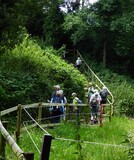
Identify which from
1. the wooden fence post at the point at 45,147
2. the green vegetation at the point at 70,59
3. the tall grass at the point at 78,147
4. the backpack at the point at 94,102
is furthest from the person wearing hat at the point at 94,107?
the wooden fence post at the point at 45,147

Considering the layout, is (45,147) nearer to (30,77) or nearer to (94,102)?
(94,102)

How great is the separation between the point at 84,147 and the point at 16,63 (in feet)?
34.3

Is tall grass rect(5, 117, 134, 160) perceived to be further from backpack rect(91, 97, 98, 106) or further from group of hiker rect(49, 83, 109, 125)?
backpack rect(91, 97, 98, 106)

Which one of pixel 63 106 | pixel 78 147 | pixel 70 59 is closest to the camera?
pixel 78 147

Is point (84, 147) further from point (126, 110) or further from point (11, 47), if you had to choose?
point (126, 110)

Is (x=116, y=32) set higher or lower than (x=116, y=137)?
higher

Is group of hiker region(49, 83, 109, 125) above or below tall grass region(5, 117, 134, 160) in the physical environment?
above

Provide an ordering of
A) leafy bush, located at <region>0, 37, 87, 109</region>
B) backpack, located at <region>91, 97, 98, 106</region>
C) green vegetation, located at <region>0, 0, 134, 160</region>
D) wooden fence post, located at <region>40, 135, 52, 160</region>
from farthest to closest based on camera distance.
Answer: backpack, located at <region>91, 97, 98, 106</region> → leafy bush, located at <region>0, 37, 87, 109</region> → green vegetation, located at <region>0, 0, 134, 160</region> → wooden fence post, located at <region>40, 135, 52, 160</region>

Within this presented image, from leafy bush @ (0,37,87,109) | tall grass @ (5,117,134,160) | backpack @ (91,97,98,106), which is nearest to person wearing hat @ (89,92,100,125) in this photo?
backpack @ (91,97,98,106)

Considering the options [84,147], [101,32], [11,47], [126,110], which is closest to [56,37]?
[101,32]

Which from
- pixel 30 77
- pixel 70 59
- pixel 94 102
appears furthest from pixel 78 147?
pixel 70 59

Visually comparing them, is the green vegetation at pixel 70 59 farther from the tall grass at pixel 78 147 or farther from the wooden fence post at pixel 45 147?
the wooden fence post at pixel 45 147

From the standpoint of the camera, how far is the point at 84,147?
8.02 metres

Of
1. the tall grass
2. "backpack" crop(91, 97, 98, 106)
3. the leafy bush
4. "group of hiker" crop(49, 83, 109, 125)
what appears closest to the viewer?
the tall grass
